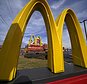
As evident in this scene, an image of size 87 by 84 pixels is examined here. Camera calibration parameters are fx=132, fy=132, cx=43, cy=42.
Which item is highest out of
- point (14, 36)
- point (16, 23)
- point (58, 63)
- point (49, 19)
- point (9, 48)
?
point (49, 19)

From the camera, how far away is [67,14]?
616 cm

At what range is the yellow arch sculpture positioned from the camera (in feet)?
12.6

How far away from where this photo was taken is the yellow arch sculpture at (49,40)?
385cm

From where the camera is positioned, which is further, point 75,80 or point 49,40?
point 49,40

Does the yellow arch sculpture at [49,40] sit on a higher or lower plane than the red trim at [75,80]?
higher

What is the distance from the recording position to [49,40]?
525cm

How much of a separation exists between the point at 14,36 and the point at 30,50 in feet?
86.7

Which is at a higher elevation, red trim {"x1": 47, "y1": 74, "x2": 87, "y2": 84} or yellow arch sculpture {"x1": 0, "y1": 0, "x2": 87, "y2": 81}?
yellow arch sculpture {"x1": 0, "y1": 0, "x2": 87, "y2": 81}

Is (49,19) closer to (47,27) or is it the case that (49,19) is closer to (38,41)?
(47,27)

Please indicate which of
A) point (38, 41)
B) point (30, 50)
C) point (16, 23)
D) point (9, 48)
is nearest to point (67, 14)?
point (16, 23)

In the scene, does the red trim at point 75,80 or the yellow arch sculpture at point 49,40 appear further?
the red trim at point 75,80

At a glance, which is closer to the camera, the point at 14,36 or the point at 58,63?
the point at 14,36

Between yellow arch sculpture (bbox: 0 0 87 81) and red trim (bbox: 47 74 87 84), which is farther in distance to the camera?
red trim (bbox: 47 74 87 84)

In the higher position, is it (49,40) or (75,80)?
(49,40)
